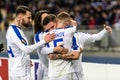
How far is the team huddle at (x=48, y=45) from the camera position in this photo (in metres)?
8.42

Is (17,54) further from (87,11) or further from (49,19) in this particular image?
(87,11)

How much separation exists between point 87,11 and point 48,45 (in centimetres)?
1188

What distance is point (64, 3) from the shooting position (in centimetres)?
2217

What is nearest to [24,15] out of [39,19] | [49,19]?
[39,19]

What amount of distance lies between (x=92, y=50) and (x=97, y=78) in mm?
7767

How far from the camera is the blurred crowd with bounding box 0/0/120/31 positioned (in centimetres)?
1935

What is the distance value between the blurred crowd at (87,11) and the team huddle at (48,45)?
9389 mm

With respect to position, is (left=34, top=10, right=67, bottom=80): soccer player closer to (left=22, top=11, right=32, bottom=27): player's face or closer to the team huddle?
the team huddle

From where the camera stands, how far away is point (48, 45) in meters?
8.56

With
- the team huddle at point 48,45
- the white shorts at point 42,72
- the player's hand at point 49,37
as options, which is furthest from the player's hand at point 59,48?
the white shorts at point 42,72

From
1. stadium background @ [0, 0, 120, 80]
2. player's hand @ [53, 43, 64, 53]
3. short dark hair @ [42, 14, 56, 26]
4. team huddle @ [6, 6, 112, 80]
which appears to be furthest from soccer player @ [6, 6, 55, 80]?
stadium background @ [0, 0, 120, 80]

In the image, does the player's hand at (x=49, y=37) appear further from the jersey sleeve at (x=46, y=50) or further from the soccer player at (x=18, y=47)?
the soccer player at (x=18, y=47)

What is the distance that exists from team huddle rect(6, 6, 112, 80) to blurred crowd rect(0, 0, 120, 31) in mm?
9389

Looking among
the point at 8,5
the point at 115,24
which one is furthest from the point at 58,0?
the point at 115,24
